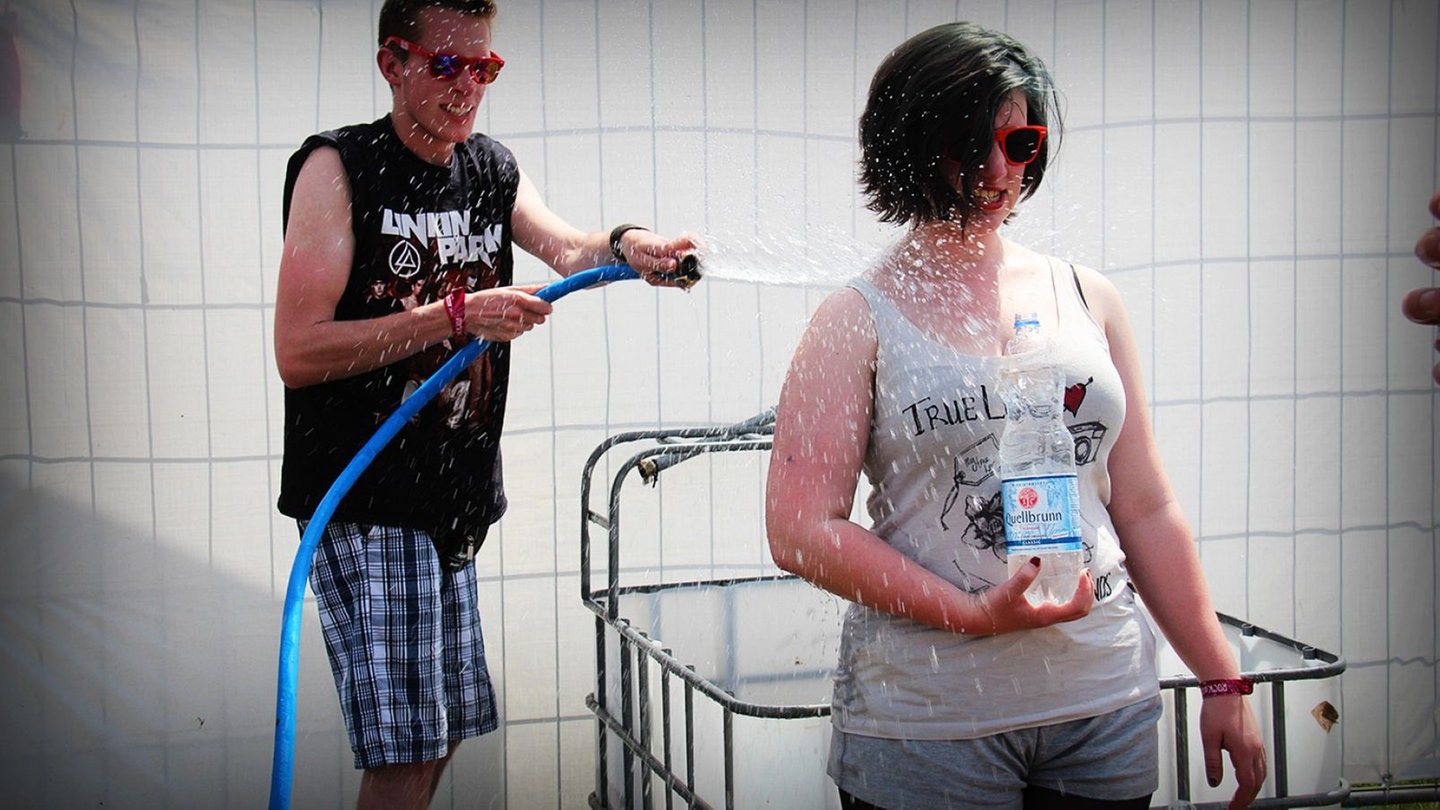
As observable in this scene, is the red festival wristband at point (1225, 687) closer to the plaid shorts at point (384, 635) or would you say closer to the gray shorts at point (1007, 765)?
the gray shorts at point (1007, 765)

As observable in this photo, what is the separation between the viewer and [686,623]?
3527mm

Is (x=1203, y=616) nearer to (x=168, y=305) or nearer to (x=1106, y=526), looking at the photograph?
(x=1106, y=526)

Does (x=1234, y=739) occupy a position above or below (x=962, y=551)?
below

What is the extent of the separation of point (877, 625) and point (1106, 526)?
37cm

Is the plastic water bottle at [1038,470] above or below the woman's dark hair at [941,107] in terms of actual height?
below

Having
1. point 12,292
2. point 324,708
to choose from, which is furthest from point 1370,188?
point 12,292

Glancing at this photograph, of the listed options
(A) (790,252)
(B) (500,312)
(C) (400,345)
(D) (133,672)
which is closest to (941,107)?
(B) (500,312)

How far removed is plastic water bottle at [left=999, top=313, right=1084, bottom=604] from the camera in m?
1.71

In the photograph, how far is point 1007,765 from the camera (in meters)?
1.79

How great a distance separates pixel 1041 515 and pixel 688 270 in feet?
4.00

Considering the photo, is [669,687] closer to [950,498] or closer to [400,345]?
[400,345]

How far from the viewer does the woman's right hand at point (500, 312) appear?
2559 mm

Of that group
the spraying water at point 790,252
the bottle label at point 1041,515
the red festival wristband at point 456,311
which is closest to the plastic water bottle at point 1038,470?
the bottle label at point 1041,515

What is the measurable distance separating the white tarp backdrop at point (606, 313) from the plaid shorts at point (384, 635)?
792mm
